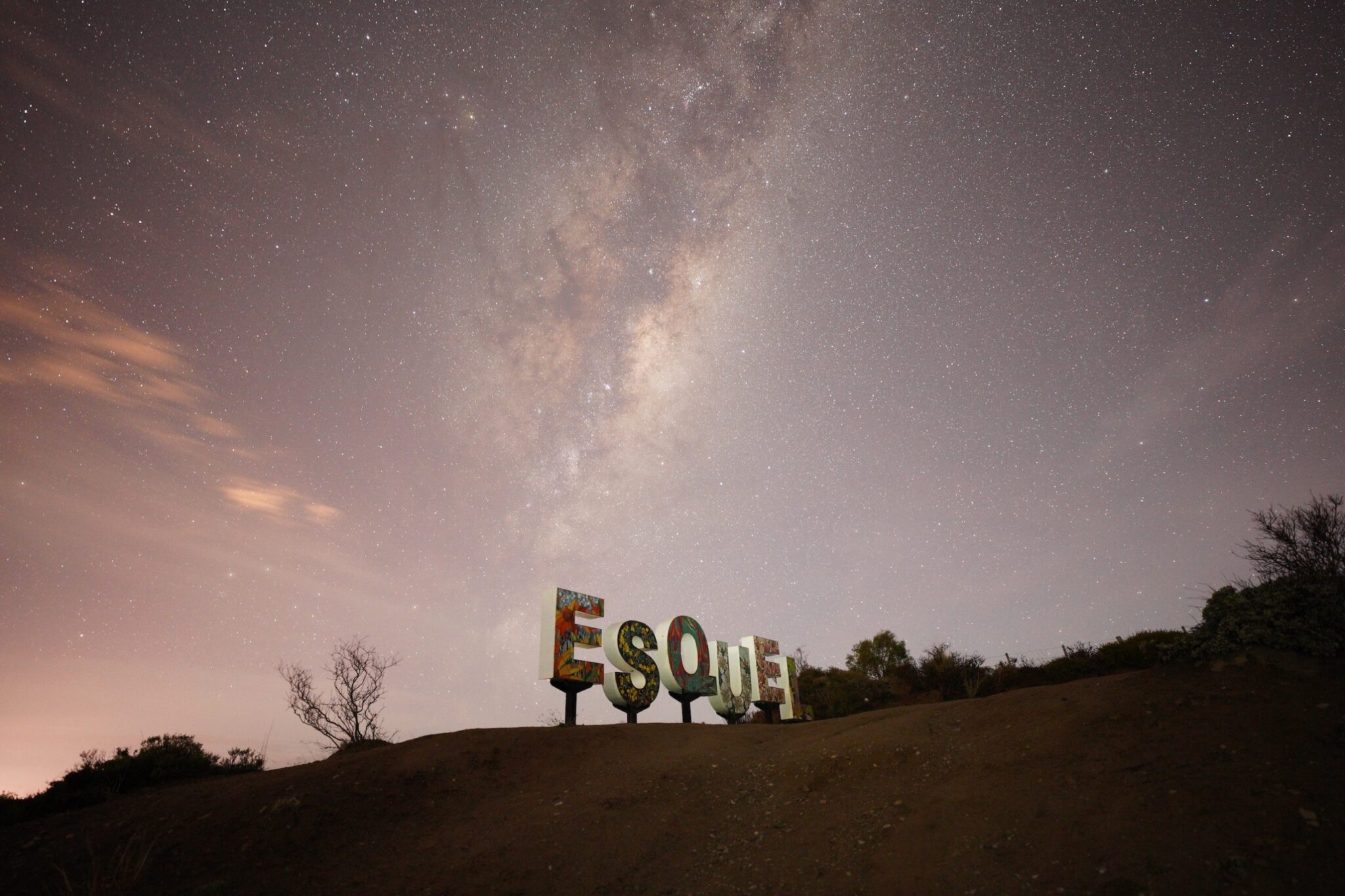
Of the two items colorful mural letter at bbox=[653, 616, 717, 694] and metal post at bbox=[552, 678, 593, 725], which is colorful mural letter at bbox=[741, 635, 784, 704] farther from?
metal post at bbox=[552, 678, 593, 725]

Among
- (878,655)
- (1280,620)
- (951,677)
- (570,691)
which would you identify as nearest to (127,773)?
(570,691)

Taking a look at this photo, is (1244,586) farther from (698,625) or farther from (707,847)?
(698,625)

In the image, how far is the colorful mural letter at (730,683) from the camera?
23625 millimetres

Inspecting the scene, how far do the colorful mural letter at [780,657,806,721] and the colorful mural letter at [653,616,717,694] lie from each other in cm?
483

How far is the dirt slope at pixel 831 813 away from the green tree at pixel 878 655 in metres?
35.5

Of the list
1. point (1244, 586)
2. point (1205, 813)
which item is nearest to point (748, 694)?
point (1244, 586)

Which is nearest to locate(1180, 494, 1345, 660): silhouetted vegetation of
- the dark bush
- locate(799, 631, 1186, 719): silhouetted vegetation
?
the dark bush

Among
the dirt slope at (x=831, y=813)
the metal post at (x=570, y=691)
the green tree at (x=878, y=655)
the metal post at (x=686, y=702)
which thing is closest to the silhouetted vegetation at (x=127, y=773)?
the dirt slope at (x=831, y=813)

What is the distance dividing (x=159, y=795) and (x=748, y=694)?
751 inches

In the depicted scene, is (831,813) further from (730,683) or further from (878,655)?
(878,655)

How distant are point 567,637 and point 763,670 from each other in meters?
10.4

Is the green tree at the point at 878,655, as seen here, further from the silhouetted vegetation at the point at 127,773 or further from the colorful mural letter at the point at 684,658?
the silhouetted vegetation at the point at 127,773

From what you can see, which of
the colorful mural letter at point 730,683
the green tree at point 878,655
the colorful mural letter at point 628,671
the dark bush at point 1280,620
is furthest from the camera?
the green tree at point 878,655

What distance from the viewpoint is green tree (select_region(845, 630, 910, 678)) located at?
154 feet
